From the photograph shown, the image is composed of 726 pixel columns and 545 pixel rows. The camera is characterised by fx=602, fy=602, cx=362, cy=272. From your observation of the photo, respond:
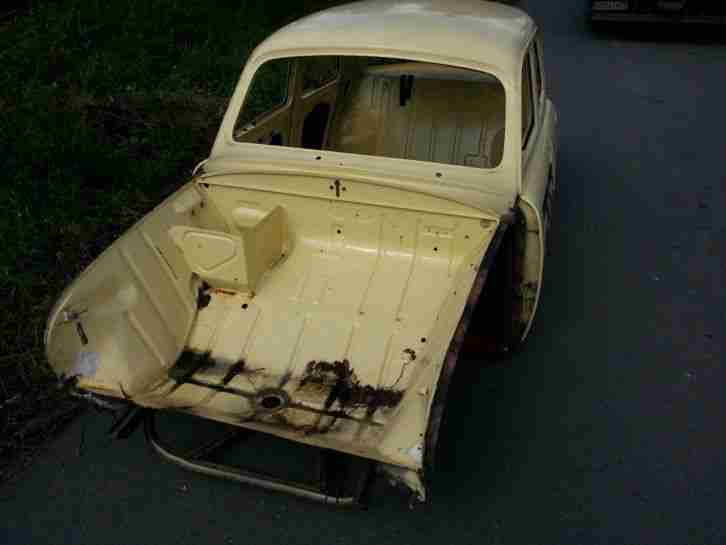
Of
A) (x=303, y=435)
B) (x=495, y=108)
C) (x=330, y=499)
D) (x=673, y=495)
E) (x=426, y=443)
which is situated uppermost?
(x=495, y=108)

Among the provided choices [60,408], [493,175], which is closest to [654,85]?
[493,175]

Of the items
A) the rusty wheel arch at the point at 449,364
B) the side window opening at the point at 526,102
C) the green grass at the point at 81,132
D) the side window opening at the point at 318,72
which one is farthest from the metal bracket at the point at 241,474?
the side window opening at the point at 318,72

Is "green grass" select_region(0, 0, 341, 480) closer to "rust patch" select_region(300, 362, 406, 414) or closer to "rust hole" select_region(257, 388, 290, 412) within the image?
"rust hole" select_region(257, 388, 290, 412)

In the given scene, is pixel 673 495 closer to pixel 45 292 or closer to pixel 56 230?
pixel 45 292

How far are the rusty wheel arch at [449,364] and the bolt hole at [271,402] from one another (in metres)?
0.82

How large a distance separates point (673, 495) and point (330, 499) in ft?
4.88

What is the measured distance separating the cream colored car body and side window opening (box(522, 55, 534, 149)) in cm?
7

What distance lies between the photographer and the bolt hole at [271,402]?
8.49 feet

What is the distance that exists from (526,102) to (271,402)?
2130 mm

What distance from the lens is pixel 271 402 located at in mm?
2615

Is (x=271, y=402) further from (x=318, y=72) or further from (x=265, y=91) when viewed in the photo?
(x=265, y=91)

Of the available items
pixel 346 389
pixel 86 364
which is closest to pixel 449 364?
pixel 346 389

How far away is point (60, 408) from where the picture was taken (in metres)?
3.12

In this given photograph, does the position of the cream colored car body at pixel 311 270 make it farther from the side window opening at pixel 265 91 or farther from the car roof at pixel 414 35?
the side window opening at pixel 265 91
